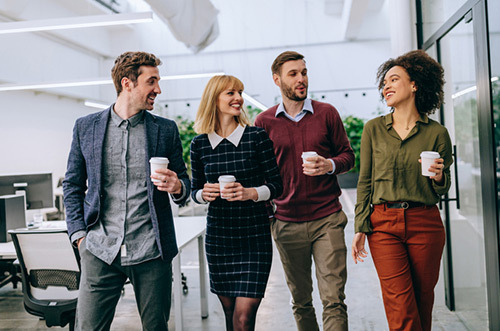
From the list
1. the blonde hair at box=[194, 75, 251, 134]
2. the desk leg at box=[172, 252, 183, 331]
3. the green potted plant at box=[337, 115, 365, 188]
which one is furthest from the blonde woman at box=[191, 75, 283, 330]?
the green potted plant at box=[337, 115, 365, 188]

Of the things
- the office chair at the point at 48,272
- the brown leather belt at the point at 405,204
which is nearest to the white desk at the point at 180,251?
the office chair at the point at 48,272

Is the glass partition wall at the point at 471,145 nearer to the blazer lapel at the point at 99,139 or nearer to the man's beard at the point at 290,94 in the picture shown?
the man's beard at the point at 290,94

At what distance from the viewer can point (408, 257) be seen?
1.88 metres

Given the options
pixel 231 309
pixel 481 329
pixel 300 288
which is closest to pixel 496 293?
pixel 481 329

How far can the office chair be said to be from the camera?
252cm

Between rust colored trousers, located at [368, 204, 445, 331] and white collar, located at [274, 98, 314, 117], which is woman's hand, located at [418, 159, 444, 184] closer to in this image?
rust colored trousers, located at [368, 204, 445, 331]

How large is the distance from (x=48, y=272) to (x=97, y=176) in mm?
1258

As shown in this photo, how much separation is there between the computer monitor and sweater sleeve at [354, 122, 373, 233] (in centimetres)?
365

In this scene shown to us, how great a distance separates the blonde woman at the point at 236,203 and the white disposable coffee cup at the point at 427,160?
2.14 feet

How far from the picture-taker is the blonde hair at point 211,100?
2.01 m

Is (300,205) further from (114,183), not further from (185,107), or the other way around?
(185,107)

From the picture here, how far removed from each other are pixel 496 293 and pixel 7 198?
12.8 ft

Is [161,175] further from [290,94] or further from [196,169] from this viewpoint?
[290,94]

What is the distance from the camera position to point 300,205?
2.20 metres
